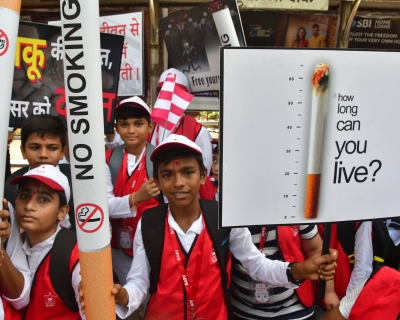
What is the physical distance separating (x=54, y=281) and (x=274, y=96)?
3.89 feet

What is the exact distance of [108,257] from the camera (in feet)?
3.81

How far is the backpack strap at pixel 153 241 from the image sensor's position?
167cm

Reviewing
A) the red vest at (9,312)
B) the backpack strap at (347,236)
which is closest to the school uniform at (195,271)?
the red vest at (9,312)

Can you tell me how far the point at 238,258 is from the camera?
1811 millimetres

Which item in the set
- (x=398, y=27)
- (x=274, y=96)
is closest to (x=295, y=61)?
(x=274, y=96)

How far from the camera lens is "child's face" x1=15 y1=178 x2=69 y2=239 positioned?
1.63m

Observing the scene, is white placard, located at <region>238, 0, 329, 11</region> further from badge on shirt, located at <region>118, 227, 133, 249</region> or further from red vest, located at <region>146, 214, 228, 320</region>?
red vest, located at <region>146, 214, 228, 320</region>

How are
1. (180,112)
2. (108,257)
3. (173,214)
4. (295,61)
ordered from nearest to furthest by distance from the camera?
(108,257)
(295,61)
(173,214)
(180,112)

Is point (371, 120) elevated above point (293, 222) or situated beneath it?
elevated above

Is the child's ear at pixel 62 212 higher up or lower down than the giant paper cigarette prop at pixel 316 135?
lower down

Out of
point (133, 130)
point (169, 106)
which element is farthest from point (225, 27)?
point (133, 130)

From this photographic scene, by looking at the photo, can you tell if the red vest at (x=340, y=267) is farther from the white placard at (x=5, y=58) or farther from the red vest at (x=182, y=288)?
the white placard at (x=5, y=58)

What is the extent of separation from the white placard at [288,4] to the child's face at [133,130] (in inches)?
86.1

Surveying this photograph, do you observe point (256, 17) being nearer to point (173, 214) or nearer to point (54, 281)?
point (173, 214)
